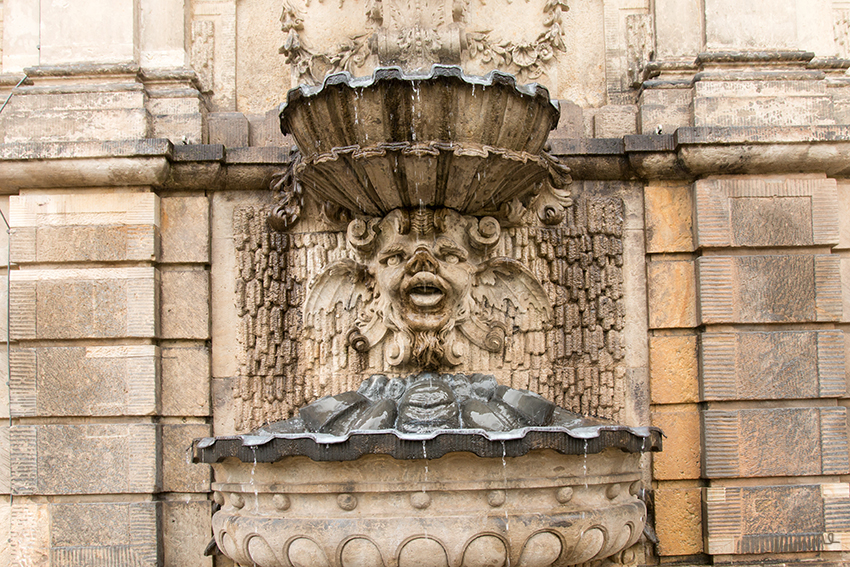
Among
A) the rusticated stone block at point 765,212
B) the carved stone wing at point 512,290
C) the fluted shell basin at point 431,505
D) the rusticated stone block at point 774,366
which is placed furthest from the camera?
the carved stone wing at point 512,290

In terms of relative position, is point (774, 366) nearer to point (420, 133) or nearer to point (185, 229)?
point (420, 133)

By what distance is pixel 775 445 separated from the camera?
173 inches

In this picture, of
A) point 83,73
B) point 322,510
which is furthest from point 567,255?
point 83,73

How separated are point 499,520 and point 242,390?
206cm

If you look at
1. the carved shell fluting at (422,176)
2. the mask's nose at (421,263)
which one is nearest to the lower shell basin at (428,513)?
the mask's nose at (421,263)

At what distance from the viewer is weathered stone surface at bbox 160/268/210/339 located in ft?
15.3

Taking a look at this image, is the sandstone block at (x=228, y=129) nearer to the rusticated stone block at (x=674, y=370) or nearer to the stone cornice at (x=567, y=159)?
the stone cornice at (x=567, y=159)

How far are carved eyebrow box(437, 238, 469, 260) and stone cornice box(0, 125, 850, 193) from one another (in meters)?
0.94

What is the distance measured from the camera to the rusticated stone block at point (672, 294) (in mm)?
4633

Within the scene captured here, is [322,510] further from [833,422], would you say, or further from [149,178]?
[833,422]

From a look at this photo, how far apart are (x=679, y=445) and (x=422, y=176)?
2.34 meters

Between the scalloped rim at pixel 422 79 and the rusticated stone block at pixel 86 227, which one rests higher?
the scalloped rim at pixel 422 79

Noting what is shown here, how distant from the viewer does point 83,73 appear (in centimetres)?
486

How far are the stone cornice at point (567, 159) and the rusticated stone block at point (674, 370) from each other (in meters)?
1.08
